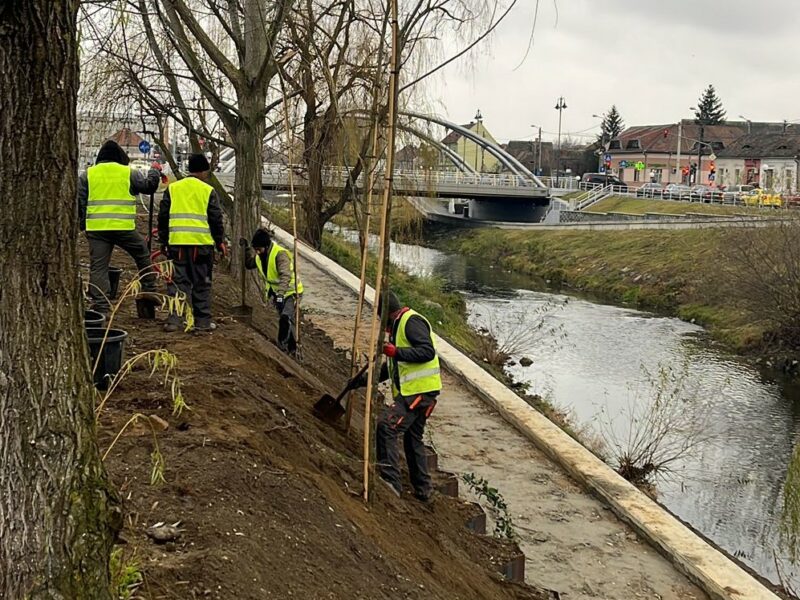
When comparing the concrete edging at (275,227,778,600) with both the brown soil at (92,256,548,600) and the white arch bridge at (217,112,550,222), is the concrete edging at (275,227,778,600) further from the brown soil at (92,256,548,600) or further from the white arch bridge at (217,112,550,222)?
the white arch bridge at (217,112,550,222)

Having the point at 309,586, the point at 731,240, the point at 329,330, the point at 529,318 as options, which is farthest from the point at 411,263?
the point at 309,586

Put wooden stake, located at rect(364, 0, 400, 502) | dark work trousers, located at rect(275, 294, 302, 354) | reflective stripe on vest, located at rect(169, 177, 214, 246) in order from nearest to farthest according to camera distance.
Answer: wooden stake, located at rect(364, 0, 400, 502) → reflective stripe on vest, located at rect(169, 177, 214, 246) → dark work trousers, located at rect(275, 294, 302, 354)

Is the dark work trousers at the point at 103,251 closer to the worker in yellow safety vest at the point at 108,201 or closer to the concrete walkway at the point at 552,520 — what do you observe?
the worker in yellow safety vest at the point at 108,201

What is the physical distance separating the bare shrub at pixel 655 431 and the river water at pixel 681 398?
0.06 metres

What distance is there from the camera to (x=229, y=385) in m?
6.27

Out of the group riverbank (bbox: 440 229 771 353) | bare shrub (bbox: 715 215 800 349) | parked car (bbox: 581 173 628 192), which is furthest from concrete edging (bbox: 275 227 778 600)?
parked car (bbox: 581 173 628 192)

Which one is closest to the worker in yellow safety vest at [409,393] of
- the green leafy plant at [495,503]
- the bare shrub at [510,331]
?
the green leafy plant at [495,503]

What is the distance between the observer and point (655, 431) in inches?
623

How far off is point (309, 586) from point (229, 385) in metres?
2.55

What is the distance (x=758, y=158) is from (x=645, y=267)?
45.5 meters

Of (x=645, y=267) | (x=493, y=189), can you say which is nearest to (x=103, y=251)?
(x=645, y=267)

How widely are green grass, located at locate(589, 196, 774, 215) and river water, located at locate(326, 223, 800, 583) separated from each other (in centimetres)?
1836

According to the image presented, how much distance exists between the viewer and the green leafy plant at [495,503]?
7750 millimetres

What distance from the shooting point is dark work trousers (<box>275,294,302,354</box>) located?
956cm
